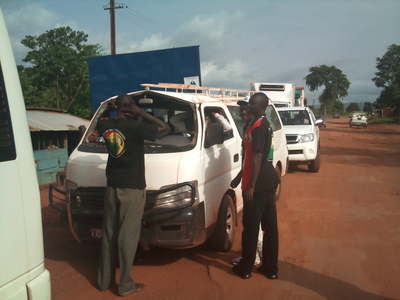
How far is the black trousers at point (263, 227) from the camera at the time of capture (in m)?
4.16

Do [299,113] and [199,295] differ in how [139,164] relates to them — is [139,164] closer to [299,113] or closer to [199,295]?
[199,295]

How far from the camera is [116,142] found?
3.81m

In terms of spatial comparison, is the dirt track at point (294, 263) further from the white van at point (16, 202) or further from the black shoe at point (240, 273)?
the white van at point (16, 202)

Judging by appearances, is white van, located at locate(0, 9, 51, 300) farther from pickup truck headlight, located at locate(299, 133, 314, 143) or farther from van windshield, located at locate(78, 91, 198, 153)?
pickup truck headlight, located at locate(299, 133, 314, 143)

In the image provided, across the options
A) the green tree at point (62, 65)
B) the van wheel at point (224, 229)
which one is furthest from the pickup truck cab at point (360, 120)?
the van wheel at point (224, 229)

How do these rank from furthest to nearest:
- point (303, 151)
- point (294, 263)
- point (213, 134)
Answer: point (303, 151), point (213, 134), point (294, 263)

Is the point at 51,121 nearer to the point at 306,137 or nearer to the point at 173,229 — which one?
the point at 306,137

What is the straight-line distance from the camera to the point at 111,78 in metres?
9.52

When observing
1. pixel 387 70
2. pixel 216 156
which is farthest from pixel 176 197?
pixel 387 70

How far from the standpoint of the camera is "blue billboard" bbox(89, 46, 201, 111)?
8.89 m

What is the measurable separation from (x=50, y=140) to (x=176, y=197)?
10.3 m

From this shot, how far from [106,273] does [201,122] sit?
2030mm

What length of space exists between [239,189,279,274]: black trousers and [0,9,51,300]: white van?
2.27 meters

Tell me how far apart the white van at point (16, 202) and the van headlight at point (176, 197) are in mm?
1845
